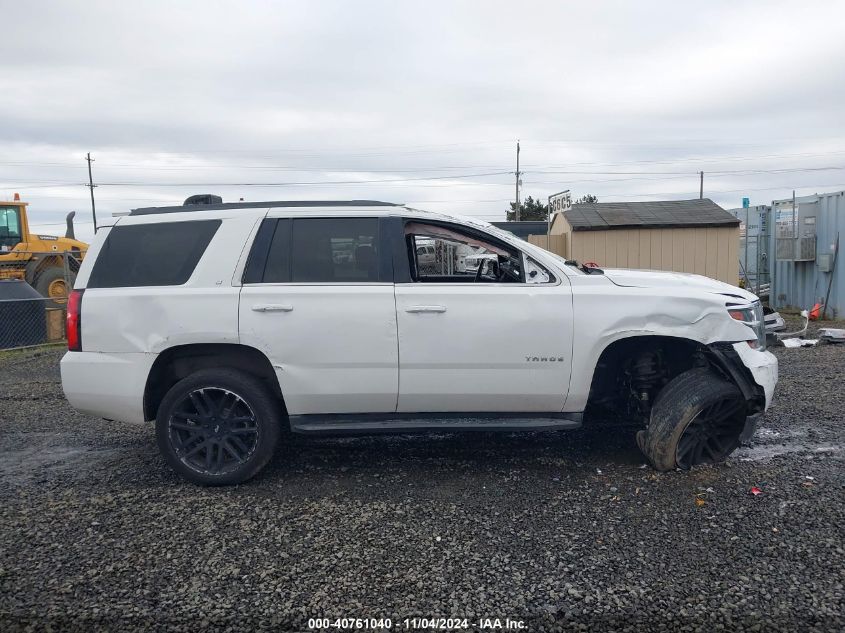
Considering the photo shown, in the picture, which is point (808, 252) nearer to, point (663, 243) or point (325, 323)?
point (663, 243)

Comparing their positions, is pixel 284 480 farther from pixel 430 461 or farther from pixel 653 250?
pixel 653 250

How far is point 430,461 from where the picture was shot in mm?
5406

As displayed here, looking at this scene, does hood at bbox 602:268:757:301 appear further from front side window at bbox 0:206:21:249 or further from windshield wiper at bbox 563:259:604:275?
front side window at bbox 0:206:21:249

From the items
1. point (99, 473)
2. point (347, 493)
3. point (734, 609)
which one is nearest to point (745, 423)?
point (734, 609)

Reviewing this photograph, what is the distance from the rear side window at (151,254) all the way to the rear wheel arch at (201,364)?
489 millimetres

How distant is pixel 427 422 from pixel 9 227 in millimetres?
16326

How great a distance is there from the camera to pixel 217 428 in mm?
4902

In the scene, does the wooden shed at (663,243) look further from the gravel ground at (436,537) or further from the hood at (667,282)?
the hood at (667,282)

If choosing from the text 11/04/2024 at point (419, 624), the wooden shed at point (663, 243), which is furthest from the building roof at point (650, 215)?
the text 11/04/2024 at point (419, 624)

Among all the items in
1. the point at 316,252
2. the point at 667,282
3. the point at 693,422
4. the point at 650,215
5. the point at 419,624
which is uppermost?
the point at 650,215

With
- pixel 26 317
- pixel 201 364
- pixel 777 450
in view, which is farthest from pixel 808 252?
pixel 26 317

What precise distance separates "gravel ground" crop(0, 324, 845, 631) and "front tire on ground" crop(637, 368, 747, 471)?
135 millimetres

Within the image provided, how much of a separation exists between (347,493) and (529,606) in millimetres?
1757

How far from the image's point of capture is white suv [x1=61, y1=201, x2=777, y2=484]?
4.80 m
